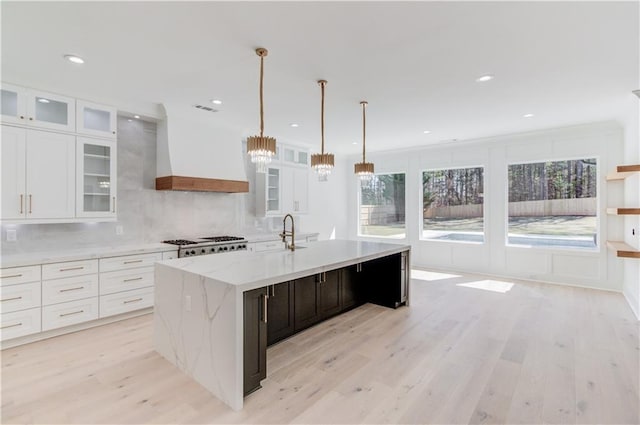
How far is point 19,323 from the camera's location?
Result: 310 cm

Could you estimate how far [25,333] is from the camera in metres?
3.14

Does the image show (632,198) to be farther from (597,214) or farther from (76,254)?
(76,254)

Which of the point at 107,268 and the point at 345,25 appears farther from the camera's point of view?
the point at 107,268

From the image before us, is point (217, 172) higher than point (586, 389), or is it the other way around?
point (217, 172)

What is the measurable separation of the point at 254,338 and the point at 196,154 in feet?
10.4

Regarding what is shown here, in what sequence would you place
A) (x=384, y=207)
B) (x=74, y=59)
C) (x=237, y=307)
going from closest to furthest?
(x=237, y=307)
(x=74, y=59)
(x=384, y=207)

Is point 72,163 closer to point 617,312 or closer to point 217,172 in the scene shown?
point 217,172

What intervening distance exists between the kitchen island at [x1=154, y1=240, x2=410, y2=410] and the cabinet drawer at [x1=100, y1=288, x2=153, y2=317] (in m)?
1.15

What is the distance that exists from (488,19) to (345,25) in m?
1.00

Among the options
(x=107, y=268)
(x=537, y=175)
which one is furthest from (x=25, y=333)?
(x=537, y=175)

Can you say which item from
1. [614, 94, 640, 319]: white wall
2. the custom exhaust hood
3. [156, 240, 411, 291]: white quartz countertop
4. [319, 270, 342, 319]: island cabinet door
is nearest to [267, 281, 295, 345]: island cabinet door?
[156, 240, 411, 291]: white quartz countertop

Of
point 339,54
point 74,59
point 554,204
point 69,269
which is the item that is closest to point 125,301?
point 69,269

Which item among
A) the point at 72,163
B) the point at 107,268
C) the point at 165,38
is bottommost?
the point at 107,268

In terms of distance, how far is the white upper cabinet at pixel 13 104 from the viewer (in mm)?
3150
